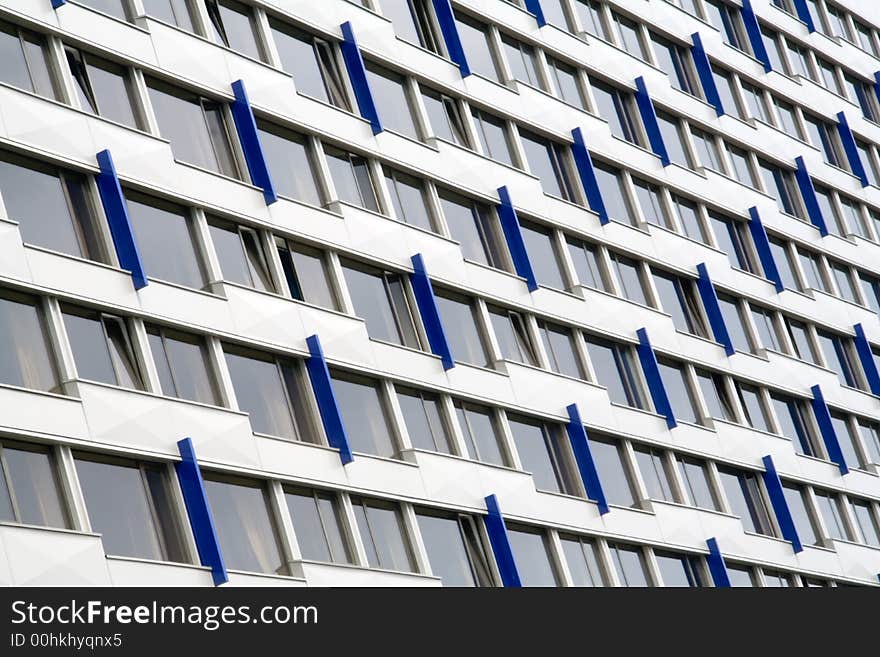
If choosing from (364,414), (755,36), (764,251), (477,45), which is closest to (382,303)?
(364,414)

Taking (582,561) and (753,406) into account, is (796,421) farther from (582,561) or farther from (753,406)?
(582,561)

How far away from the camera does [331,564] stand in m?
39.4

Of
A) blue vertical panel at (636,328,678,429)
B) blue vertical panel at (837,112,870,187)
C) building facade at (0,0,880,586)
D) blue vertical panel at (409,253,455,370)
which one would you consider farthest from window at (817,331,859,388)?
blue vertical panel at (409,253,455,370)

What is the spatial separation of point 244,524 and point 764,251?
31.0 metres

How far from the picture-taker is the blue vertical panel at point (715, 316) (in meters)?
58.6

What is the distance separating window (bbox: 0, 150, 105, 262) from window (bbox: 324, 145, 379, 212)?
924 centimetres

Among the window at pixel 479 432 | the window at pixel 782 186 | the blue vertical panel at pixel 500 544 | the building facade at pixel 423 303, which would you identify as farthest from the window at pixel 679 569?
the window at pixel 782 186

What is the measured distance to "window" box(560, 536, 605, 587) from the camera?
155 ft

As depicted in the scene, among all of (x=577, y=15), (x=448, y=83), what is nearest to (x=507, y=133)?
(x=448, y=83)

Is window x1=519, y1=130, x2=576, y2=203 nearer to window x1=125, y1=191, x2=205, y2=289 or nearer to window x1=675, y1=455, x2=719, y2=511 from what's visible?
window x1=675, y1=455, x2=719, y2=511
